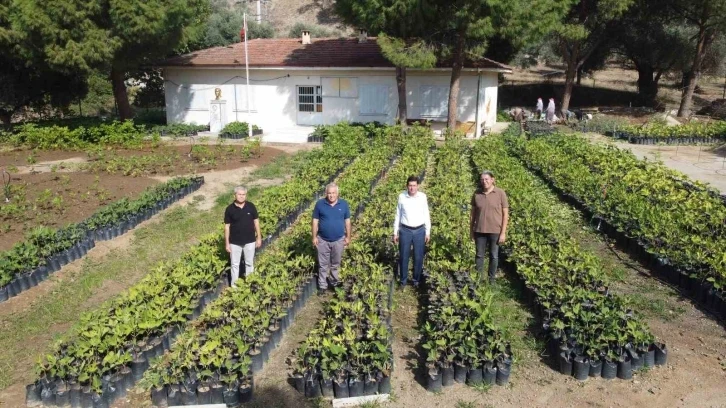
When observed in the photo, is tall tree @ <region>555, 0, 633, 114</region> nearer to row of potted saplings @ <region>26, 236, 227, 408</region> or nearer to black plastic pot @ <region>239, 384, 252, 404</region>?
row of potted saplings @ <region>26, 236, 227, 408</region>

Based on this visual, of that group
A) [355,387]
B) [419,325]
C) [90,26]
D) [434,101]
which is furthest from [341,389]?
[434,101]

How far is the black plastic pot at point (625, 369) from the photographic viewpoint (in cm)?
570

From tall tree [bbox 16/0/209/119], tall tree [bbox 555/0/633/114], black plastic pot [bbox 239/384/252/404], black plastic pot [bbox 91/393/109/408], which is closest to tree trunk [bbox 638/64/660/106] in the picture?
tall tree [bbox 555/0/633/114]

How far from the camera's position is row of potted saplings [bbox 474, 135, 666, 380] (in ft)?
18.9

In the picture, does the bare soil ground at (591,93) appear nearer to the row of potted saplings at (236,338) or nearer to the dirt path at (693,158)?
the dirt path at (693,158)

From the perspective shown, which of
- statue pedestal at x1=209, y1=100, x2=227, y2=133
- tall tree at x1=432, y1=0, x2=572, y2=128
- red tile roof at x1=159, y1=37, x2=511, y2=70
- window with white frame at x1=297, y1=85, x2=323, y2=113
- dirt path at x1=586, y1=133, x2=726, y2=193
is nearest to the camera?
dirt path at x1=586, y1=133, x2=726, y2=193

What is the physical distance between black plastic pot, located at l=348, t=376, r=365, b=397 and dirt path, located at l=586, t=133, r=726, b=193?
12139 mm

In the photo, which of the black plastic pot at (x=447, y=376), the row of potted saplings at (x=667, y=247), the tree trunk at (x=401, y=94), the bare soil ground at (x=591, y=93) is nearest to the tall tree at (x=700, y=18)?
the bare soil ground at (x=591, y=93)

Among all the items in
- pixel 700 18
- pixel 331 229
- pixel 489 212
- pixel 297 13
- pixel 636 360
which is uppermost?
pixel 297 13

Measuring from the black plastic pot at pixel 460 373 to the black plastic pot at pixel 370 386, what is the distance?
843 millimetres

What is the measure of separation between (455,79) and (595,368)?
16716mm

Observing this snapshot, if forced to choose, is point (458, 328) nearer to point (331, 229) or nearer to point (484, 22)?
point (331, 229)

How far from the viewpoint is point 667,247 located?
8.56 m

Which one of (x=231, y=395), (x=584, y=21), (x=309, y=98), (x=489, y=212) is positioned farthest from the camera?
(x=584, y=21)
